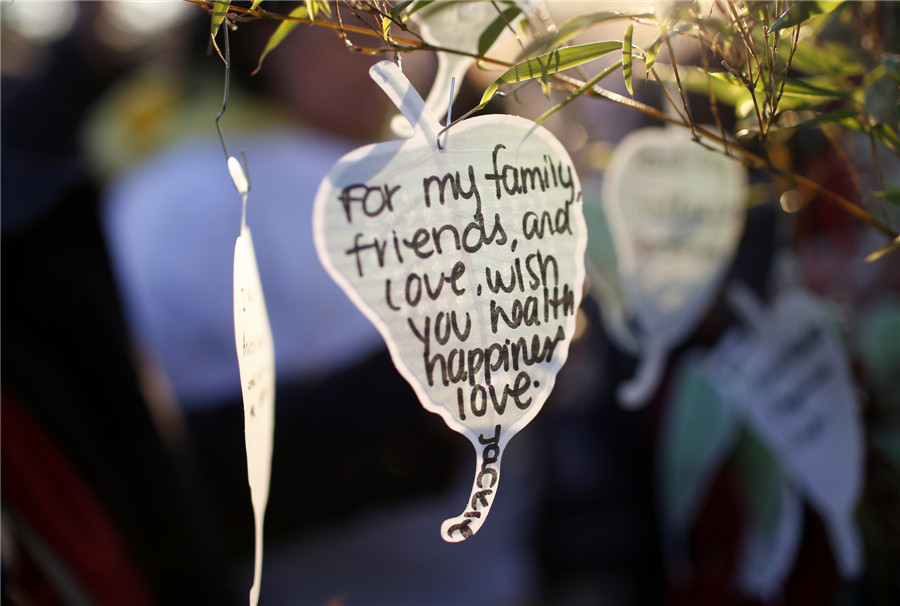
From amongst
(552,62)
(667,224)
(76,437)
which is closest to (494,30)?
(552,62)

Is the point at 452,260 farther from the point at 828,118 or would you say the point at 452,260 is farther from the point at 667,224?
the point at 667,224

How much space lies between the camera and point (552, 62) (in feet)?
1.19

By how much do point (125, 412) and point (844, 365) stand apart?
0.81 metres

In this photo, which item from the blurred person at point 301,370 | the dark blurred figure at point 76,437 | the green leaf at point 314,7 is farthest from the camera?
the blurred person at point 301,370

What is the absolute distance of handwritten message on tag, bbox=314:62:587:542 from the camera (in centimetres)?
36

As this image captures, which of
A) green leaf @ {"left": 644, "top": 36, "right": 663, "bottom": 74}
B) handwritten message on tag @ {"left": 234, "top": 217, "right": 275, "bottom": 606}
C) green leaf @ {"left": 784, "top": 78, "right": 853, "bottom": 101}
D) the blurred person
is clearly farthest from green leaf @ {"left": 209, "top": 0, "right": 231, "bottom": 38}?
the blurred person

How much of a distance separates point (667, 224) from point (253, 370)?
20.6 inches

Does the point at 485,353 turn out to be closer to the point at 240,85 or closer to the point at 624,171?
the point at 624,171

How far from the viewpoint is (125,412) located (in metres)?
0.75

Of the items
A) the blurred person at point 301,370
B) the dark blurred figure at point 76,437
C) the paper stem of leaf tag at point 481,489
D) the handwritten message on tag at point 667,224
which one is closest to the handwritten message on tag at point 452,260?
the paper stem of leaf tag at point 481,489

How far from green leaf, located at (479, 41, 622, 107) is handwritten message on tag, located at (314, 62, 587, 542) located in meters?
0.03

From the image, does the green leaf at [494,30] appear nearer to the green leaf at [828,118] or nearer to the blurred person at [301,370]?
the green leaf at [828,118]

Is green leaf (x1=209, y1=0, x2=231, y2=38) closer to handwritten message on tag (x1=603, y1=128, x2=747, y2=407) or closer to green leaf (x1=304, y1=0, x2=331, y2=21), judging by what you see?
green leaf (x1=304, y1=0, x2=331, y2=21)

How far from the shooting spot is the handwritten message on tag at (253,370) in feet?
1.21
